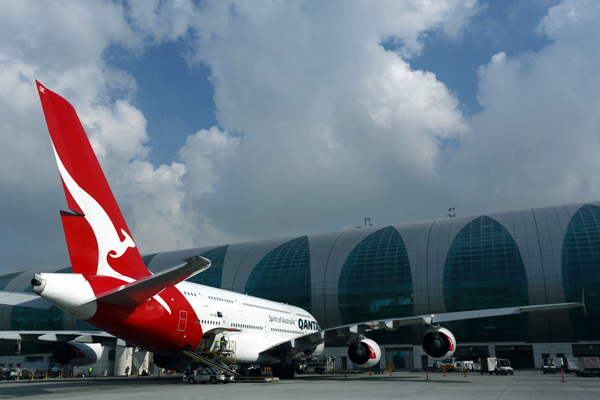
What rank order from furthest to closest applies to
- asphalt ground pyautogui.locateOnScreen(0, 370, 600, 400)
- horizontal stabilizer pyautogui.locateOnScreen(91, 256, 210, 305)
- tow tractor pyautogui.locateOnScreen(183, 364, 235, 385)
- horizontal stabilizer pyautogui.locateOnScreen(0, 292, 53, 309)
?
tow tractor pyautogui.locateOnScreen(183, 364, 235, 385)
horizontal stabilizer pyautogui.locateOnScreen(0, 292, 53, 309)
asphalt ground pyautogui.locateOnScreen(0, 370, 600, 400)
horizontal stabilizer pyautogui.locateOnScreen(91, 256, 210, 305)

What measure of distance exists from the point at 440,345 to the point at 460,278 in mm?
22726

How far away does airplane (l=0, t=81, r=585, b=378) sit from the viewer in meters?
13.8

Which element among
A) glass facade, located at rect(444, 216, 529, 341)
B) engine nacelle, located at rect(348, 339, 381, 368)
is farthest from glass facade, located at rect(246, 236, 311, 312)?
engine nacelle, located at rect(348, 339, 381, 368)

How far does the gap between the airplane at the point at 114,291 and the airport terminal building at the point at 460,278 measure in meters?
21.5

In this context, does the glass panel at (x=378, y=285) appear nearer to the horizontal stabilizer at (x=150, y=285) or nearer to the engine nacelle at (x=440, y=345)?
the engine nacelle at (x=440, y=345)

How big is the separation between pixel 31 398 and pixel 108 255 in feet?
15.2

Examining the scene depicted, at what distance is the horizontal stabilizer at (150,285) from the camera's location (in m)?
12.1

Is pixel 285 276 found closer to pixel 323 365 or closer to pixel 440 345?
pixel 323 365

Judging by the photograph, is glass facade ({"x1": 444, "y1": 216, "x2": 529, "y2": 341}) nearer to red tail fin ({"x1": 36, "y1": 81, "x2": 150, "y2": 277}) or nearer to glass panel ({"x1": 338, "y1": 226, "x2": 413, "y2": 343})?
glass panel ({"x1": 338, "y1": 226, "x2": 413, "y2": 343})

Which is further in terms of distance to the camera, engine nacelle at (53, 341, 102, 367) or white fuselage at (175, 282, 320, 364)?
engine nacelle at (53, 341, 102, 367)

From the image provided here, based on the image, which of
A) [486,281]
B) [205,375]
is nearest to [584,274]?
[486,281]

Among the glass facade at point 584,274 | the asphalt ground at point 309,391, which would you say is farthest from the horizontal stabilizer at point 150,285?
the glass facade at point 584,274

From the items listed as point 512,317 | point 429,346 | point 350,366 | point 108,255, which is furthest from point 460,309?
point 108,255

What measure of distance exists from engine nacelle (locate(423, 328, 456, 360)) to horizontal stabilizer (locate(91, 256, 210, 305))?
1473 centimetres
